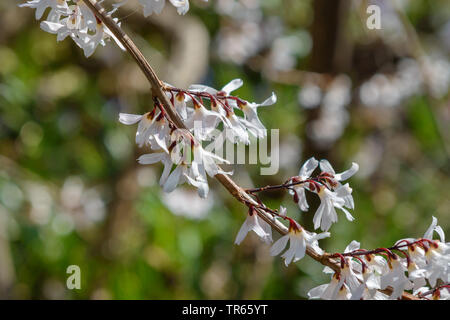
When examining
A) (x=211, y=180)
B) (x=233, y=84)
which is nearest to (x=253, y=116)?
(x=233, y=84)

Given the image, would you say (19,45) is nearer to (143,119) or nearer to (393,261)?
(143,119)

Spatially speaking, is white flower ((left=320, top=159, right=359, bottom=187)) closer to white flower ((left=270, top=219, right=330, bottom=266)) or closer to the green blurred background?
white flower ((left=270, top=219, right=330, bottom=266))

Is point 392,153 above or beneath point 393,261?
beneath

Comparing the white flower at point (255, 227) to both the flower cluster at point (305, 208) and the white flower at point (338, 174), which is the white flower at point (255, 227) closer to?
the flower cluster at point (305, 208)

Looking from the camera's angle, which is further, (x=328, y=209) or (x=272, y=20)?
(x=272, y=20)

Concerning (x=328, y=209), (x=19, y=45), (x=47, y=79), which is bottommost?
(x=47, y=79)

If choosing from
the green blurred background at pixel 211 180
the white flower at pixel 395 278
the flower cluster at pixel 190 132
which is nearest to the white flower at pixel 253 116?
the flower cluster at pixel 190 132

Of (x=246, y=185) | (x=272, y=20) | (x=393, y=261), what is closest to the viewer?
(x=393, y=261)
